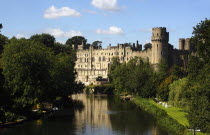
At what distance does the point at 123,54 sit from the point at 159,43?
24.1m

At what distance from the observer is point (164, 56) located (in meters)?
94.2

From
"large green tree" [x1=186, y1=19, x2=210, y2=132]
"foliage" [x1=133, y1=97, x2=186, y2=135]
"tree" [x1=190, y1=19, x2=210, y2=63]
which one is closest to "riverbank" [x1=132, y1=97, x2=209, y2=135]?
"foliage" [x1=133, y1=97, x2=186, y2=135]

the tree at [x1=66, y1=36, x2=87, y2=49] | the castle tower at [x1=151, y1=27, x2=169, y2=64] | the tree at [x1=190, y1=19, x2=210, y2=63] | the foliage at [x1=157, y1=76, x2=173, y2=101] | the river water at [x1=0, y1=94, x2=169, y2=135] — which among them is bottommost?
the river water at [x1=0, y1=94, x2=169, y2=135]

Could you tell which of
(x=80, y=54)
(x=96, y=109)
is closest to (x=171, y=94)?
(x=96, y=109)

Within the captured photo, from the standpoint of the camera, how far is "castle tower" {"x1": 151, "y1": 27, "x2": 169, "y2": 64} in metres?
94.0

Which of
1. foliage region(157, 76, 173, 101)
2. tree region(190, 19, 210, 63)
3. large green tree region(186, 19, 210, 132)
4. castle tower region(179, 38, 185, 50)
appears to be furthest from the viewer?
castle tower region(179, 38, 185, 50)

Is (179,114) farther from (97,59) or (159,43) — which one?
(97,59)

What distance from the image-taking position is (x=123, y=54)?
117 meters

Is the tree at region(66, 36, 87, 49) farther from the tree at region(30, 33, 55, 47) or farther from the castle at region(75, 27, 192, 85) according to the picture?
the tree at region(30, 33, 55, 47)

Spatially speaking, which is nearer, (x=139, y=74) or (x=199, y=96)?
(x=199, y=96)

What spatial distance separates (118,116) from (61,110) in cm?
859

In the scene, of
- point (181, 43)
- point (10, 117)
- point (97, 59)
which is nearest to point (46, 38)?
point (97, 59)

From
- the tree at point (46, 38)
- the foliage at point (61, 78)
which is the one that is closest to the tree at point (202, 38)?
the foliage at point (61, 78)

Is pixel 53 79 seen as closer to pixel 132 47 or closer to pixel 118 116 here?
pixel 118 116
